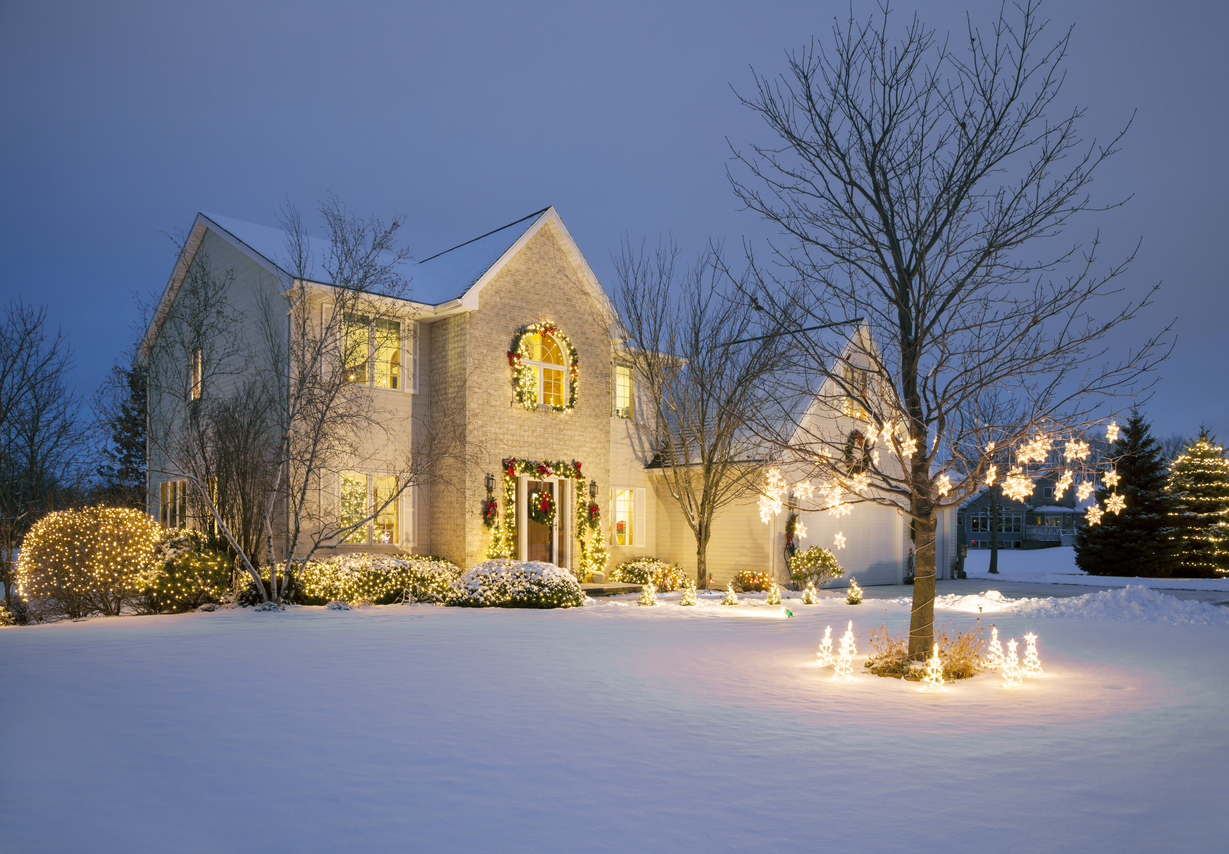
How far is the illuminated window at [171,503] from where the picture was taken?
1836 cm

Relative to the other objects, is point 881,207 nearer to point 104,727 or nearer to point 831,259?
point 831,259

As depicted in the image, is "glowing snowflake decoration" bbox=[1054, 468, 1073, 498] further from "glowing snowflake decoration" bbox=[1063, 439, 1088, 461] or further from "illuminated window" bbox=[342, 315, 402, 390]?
"illuminated window" bbox=[342, 315, 402, 390]

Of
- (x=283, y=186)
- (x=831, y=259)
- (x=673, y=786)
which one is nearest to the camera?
(x=673, y=786)

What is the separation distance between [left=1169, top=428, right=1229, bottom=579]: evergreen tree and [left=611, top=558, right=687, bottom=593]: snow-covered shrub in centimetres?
1847

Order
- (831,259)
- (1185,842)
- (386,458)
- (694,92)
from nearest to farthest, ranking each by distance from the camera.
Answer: (1185,842)
(831,259)
(386,458)
(694,92)

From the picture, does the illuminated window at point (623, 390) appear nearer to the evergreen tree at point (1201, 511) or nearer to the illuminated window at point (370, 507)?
the illuminated window at point (370, 507)

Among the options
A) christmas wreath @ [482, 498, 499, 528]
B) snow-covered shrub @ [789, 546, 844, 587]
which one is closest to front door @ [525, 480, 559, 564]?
christmas wreath @ [482, 498, 499, 528]

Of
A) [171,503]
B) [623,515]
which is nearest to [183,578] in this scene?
[171,503]

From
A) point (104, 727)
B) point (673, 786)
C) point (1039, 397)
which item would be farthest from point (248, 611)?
point (1039, 397)

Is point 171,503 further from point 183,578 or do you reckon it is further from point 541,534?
point 541,534

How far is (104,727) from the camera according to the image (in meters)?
6.05

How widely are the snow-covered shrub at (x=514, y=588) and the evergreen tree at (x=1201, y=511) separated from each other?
22863 millimetres

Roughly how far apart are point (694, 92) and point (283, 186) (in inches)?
3291

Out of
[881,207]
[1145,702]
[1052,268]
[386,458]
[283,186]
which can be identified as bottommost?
[1145,702]
